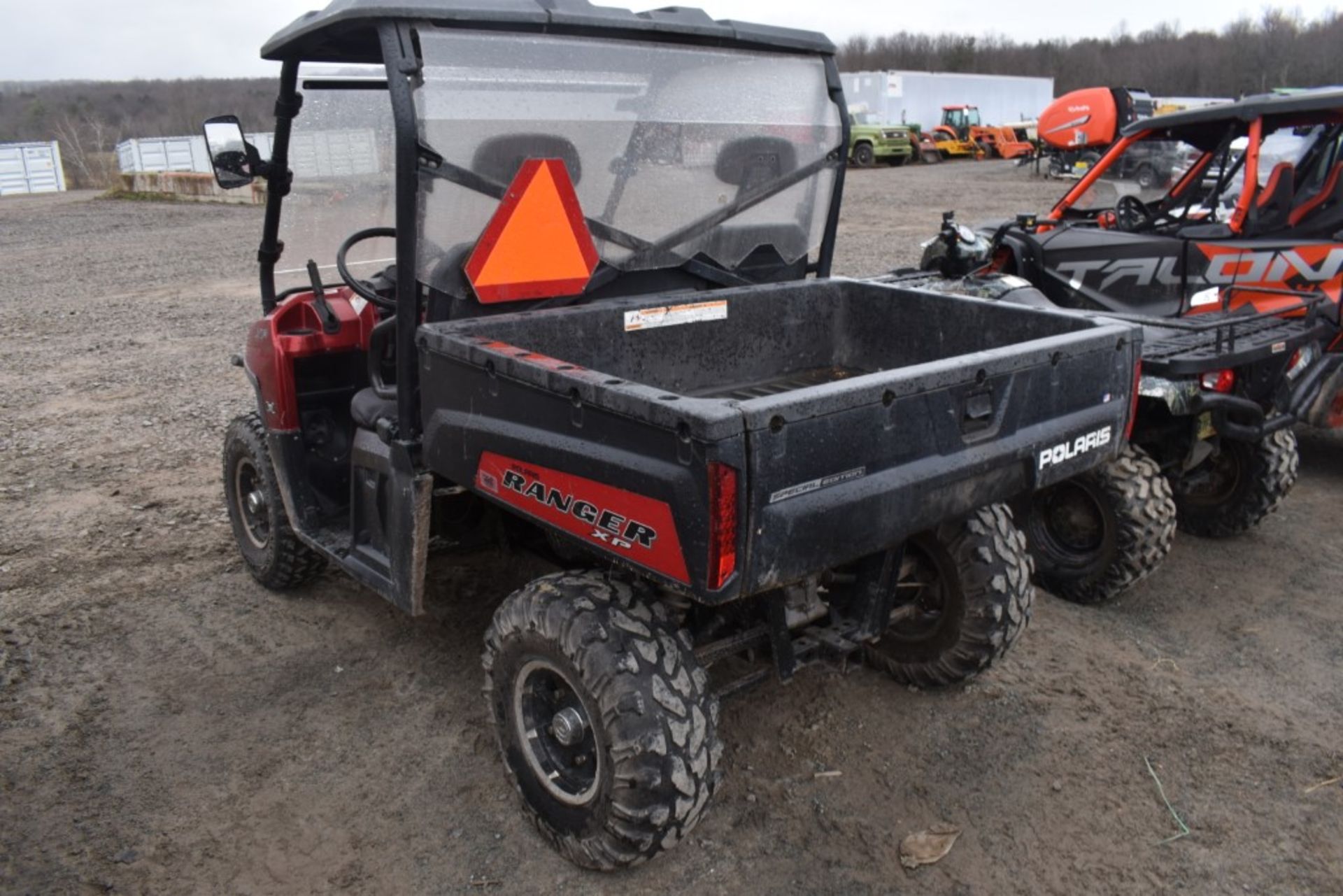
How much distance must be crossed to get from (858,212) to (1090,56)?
64192 mm

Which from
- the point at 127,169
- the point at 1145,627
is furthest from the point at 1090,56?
the point at 1145,627

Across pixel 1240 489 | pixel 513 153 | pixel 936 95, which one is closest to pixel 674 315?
pixel 513 153

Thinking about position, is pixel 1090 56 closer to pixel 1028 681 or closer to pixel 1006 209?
pixel 1006 209

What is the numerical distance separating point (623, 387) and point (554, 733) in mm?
1016

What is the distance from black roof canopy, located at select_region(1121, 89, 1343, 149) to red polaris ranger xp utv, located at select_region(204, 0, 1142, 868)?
313 centimetres

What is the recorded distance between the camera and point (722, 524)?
2.35 meters

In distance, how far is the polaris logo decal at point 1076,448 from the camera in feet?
10.0

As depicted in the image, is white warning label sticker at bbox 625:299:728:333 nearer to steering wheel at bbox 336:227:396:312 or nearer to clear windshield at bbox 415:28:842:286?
clear windshield at bbox 415:28:842:286

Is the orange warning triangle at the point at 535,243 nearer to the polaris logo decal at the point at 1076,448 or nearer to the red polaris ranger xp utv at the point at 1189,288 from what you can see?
the polaris logo decal at the point at 1076,448

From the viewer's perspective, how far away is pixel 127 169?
3234 cm

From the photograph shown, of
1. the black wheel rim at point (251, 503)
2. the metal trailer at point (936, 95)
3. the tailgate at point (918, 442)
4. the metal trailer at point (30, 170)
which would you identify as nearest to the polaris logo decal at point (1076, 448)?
the tailgate at point (918, 442)

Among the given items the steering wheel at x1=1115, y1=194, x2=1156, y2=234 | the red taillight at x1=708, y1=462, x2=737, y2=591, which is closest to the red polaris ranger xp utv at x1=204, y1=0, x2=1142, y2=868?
the red taillight at x1=708, y1=462, x2=737, y2=591

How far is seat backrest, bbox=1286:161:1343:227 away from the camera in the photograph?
5734 millimetres

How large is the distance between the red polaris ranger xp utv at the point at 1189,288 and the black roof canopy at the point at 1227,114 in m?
0.01
